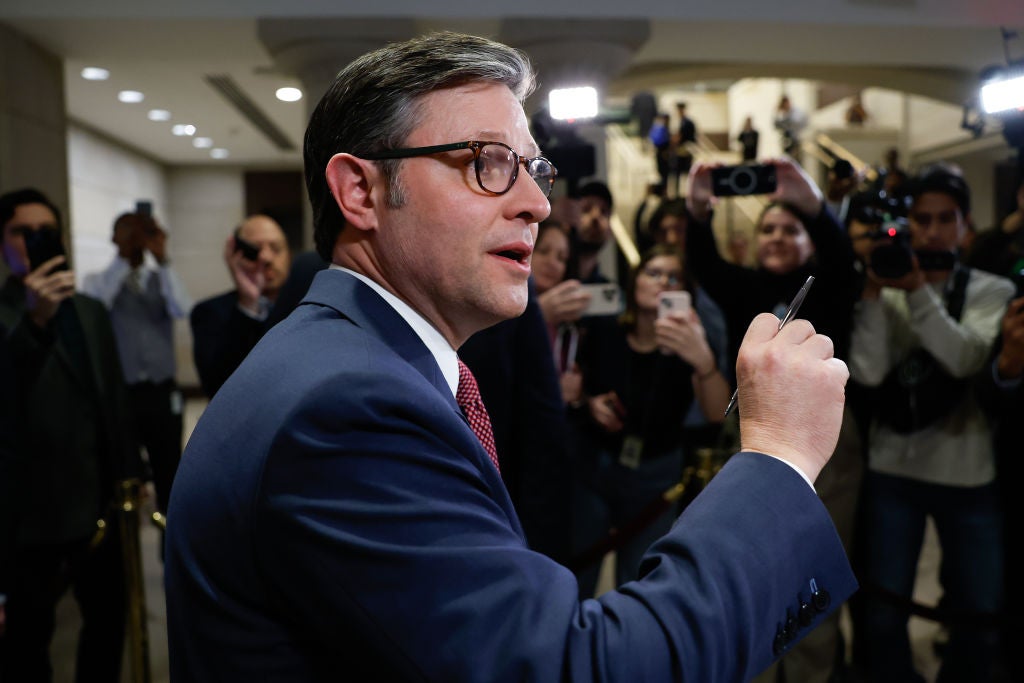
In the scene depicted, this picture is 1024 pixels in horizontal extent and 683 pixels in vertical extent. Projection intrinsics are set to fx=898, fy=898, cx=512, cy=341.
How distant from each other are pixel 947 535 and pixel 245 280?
8.28 feet

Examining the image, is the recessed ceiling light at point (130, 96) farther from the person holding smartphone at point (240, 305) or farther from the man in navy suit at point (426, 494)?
the man in navy suit at point (426, 494)

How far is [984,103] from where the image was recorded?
327 centimetres

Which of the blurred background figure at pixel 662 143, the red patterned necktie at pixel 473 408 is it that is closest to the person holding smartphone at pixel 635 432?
the red patterned necktie at pixel 473 408

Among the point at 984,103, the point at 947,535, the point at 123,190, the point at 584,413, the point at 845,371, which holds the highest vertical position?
the point at 123,190

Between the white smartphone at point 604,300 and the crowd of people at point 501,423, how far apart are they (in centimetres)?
3

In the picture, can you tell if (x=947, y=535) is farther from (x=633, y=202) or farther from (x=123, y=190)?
(x=123, y=190)

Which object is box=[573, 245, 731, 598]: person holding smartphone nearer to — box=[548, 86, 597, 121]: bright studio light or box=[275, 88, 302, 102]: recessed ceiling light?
box=[548, 86, 597, 121]: bright studio light

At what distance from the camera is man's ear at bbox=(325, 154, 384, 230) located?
1.06 m

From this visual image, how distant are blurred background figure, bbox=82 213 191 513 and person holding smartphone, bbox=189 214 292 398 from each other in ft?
5.54

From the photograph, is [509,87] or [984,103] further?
[984,103]

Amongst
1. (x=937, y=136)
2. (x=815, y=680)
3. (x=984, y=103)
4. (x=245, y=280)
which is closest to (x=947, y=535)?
(x=815, y=680)

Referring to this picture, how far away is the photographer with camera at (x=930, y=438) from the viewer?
9.18ft

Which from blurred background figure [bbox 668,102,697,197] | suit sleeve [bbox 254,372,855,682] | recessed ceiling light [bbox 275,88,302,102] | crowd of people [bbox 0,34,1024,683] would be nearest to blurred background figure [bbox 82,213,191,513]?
crowd of people [bbox 0,34,1024,683]

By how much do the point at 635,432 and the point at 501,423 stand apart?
0.96 meters
